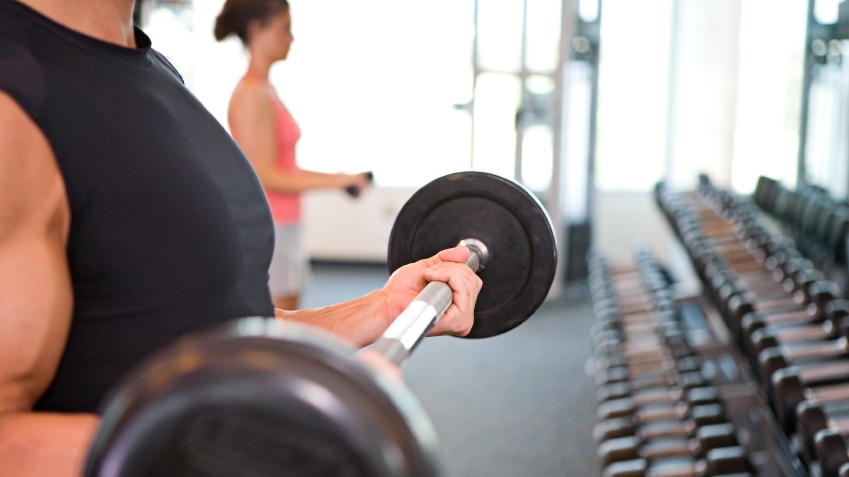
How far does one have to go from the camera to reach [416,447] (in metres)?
0.53

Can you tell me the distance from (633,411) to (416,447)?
2713mm

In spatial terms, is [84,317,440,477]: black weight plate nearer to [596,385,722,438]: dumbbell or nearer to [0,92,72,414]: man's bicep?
[0,92,72,414]: man's bicep

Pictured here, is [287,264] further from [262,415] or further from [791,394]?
[262,415]

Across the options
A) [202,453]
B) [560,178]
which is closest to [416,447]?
[202,453]

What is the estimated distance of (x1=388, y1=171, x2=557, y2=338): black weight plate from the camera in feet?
4.48

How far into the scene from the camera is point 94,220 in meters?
0.82

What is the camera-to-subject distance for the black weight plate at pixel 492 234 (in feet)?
4.48

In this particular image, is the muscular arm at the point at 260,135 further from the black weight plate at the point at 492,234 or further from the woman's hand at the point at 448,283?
the woman's hand at the point at 448,283

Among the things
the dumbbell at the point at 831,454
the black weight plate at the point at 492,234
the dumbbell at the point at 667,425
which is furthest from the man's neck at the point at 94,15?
the dumbbell at the point at 667,425

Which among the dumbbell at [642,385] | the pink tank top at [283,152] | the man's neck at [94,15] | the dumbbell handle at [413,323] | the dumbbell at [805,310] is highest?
the man's neck at [94,15]

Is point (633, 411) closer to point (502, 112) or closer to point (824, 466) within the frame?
point (824, 466)

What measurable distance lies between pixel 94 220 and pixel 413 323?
0.29 metres

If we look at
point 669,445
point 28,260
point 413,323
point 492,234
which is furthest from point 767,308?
point 28,260

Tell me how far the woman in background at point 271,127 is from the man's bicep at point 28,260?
222 centimetres
